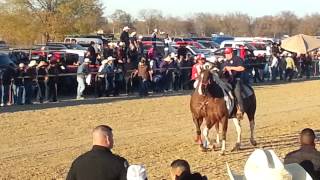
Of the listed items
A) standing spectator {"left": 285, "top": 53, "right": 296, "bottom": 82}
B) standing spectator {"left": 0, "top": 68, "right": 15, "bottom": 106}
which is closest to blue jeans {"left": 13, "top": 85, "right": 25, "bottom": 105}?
standing spectator {"left": 0, "top": 68, "right": 15, "bottom": 106}

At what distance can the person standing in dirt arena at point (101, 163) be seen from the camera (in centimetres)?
657

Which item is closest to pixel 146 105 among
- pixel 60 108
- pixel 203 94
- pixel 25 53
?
pixel 60 108

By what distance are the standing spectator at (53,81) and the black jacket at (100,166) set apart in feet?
67.5

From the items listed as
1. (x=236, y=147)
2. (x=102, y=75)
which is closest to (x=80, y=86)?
(x=102, y=75)

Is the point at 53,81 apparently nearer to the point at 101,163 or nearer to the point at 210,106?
the point at 210,106

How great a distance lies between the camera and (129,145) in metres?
16.2

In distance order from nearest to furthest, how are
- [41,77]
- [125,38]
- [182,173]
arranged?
[182,173], [41,77], [125,38]

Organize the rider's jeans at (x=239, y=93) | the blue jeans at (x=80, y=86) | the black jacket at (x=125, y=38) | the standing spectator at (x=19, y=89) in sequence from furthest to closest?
the black jacket at (x=125, y=38)
the blue jeans at (x=80, y=86)
the standing spectator at (x=19, y=89)
the rider's jeans at (x=239, y=93)

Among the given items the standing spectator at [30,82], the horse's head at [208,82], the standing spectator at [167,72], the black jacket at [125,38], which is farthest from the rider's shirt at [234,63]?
the black jacket at [125,38]

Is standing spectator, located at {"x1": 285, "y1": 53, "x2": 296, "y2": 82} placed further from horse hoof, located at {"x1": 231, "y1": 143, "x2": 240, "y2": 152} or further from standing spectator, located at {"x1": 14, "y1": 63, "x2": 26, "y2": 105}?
horse hoof, located at {"x1": 231, "y1": 143, "x2": 240, "y2": 152}

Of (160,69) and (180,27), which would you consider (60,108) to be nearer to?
(160,69)

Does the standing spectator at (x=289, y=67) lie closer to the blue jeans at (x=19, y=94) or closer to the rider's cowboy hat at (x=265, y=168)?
the blue jeans at (x=19, y=94)

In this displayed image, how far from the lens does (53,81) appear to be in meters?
27.3

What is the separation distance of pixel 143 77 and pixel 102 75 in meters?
1.90
